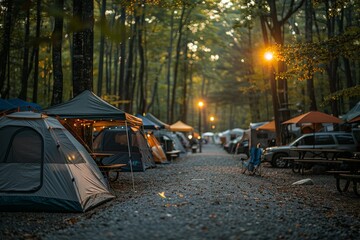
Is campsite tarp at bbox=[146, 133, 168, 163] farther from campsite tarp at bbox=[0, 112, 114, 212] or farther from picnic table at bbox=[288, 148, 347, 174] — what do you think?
campsite tarp at bbox=[0, 112, 114, 212]

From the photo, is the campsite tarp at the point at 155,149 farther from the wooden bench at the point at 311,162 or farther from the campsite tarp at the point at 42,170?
the campsite tarp at the point at 42,170

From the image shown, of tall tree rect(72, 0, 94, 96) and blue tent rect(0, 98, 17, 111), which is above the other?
tall tree rect(72, 0, 94, 96)

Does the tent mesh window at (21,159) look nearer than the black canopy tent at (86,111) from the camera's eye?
Yes

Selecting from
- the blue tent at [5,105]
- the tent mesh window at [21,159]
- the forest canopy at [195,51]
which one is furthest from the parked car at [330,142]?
the tent mesh window at [21,159]

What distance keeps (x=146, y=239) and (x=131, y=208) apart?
255cm

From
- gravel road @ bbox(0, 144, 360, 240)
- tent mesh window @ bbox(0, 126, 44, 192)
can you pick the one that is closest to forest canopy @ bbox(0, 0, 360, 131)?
tent mesh window @ bbox(0, 126, 44, 192)

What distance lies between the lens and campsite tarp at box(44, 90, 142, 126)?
37.2 feet

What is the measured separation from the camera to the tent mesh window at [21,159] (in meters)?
8.34

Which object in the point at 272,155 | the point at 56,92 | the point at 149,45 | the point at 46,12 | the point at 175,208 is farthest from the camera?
the point at 149,45

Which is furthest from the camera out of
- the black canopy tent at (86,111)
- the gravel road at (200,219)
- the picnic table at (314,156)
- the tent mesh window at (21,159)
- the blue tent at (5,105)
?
the picnic table at (314,156)

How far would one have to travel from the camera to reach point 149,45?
38.8 m

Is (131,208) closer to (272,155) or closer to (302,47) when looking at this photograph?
(302,47)

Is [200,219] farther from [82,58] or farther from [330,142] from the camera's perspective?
[330,142]

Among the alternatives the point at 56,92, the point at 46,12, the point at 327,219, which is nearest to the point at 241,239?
the point at 327,219
